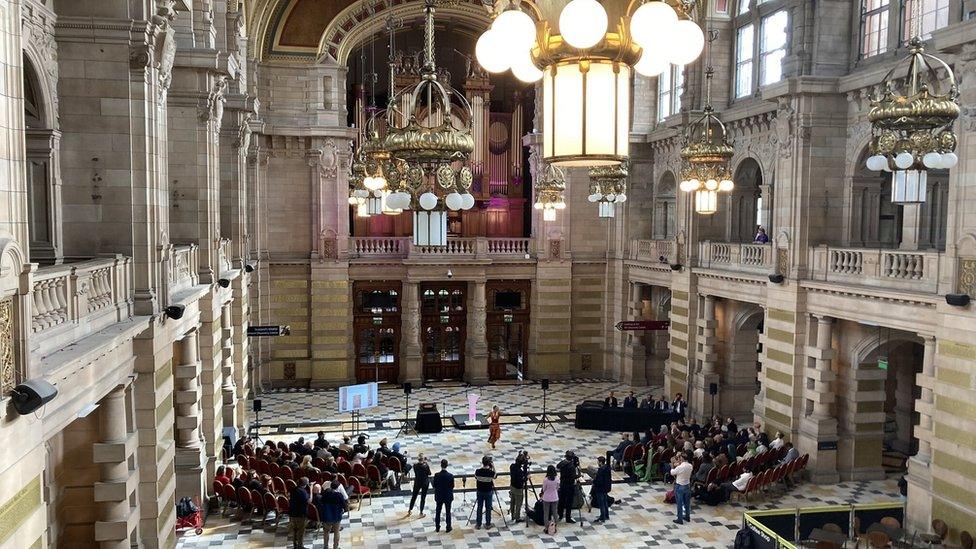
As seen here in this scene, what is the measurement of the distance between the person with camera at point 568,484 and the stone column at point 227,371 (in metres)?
8.53

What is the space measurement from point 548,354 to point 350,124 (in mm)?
11597

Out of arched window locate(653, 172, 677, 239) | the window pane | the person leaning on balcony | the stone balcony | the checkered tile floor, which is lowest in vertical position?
the checkered tile floor

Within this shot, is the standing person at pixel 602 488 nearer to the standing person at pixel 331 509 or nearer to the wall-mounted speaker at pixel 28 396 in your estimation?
the standing person at pixel 331 509

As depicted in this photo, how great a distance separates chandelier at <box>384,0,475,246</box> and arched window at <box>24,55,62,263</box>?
4.14 meters

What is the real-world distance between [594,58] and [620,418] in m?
20.0

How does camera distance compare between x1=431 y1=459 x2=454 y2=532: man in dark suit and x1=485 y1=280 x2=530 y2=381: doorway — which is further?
x1=485 y1=280 x2=530 y2=381: doorway

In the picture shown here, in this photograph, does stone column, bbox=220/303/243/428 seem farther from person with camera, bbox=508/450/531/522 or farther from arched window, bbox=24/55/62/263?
arched window, bbox=24/55/62/263

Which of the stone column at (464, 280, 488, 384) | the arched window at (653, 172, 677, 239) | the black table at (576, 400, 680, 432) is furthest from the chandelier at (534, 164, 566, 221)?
the stone column at (464, 280, 488, 384)

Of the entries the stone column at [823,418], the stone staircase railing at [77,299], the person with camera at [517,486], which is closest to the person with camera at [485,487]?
the person with camera at [517,486]

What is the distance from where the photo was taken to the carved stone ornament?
18.1ft

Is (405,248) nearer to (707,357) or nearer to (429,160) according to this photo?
(707,357)

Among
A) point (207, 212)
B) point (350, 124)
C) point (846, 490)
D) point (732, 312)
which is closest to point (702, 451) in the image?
point (846, 490)

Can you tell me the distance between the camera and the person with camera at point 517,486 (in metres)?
15.2

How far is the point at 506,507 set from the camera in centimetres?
1634
